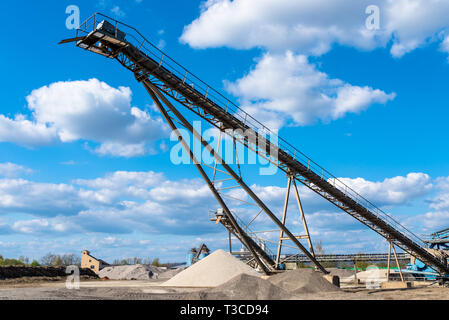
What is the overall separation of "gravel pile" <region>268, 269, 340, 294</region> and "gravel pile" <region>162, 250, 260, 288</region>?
3.53m

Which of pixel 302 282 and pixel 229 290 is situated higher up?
pixel 229 290

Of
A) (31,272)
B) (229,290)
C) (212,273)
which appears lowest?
(31,272)

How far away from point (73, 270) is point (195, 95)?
3126 centimetres

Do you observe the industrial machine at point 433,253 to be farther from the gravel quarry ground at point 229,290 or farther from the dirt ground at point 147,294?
the dirt ground at point 147,294

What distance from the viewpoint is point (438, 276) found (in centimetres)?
2631

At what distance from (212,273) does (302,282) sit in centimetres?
642

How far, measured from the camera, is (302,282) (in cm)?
1661

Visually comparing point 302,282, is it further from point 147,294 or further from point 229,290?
point 147,294

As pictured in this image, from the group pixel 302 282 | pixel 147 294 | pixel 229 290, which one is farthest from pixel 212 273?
pixel 229 290

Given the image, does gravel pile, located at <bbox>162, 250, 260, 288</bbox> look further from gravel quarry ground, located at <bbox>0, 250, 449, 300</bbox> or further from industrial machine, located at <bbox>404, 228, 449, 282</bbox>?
industrial machine, located at <bbox>404, 228, 449, 282</bbox>

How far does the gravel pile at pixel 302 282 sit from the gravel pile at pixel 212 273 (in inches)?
139

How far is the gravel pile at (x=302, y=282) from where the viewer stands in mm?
16203

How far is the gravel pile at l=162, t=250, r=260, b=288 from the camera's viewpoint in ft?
68.3
